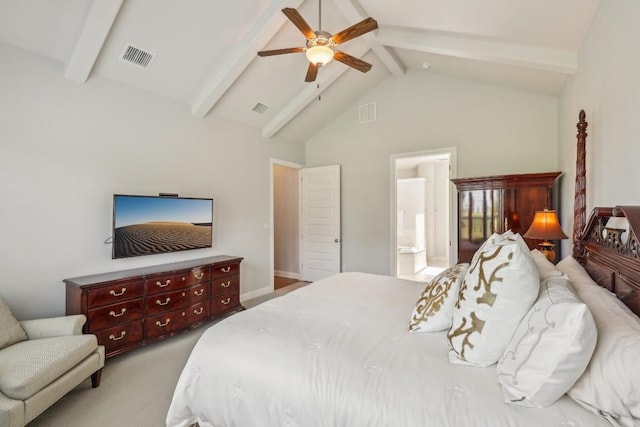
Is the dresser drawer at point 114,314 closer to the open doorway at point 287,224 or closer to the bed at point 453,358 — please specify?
the bed at point 453,358

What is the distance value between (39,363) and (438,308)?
2.42 metres

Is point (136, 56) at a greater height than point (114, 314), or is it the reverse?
point (136, 56)

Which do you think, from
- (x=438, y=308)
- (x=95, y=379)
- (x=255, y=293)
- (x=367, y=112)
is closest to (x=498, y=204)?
(x=438, y=308)

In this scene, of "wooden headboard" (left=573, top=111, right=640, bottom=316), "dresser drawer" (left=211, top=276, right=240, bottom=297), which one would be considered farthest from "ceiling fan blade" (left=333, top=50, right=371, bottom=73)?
"dresser drawer" (left=211, top=276, right=240, bottom=297)

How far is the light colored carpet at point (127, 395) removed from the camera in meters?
1.99

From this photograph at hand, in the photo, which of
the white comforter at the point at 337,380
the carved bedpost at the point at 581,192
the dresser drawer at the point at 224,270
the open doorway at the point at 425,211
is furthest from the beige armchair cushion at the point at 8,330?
the open doorway at the point at 425,211

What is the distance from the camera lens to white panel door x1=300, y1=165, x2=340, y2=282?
17.9 feet

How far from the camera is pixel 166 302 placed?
310cm

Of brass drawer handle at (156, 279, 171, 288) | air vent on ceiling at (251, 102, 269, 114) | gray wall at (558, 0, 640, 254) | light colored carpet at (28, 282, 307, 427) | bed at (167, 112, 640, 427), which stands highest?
air vent on ceiling at (251, 102, 269, 114)

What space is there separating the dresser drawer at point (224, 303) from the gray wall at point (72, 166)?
0.68m

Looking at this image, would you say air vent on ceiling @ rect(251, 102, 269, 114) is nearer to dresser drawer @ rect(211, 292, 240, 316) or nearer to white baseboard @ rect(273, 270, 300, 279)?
dresser drawer @ rect(211, 292, 240, 316)

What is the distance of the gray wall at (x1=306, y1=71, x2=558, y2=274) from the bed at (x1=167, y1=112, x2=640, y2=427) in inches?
96.3

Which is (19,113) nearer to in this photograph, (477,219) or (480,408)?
(480,408)

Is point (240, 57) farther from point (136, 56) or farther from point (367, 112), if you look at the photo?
point (367, 112)
